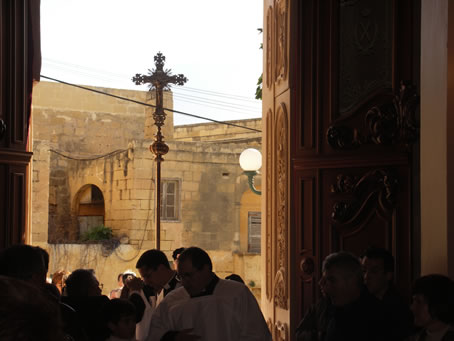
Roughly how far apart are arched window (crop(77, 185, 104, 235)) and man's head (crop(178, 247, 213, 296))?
20890mm

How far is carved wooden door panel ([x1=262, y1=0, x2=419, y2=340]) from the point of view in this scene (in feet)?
21.6

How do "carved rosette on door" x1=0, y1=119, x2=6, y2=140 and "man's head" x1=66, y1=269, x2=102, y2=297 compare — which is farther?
"carved rosette on door" x1=0, y1=119, x2=6, y2=140

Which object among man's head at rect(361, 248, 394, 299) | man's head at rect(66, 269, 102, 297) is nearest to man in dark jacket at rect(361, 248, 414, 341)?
man's head at rect(361, 248, 394, 299)

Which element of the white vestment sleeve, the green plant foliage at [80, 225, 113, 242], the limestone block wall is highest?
the limestone block wall

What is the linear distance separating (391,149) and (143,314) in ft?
8.01

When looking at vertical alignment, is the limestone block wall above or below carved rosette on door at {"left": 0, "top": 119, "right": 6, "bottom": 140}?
above

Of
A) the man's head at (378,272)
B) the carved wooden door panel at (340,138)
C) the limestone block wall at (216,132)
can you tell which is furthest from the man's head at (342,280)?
the limestone block wall at (216,132)

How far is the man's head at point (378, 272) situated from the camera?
5117 mm

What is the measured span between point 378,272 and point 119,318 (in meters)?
1.69

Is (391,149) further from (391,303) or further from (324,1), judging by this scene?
(391,303)

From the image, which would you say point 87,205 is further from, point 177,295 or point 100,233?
point 177,295

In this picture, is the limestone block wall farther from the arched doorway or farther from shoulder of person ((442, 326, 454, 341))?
shoulder of person ((442, 326, 454, 341))

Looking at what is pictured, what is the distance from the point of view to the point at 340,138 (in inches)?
270

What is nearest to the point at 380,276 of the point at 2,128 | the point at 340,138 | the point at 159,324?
the point at 159,324
